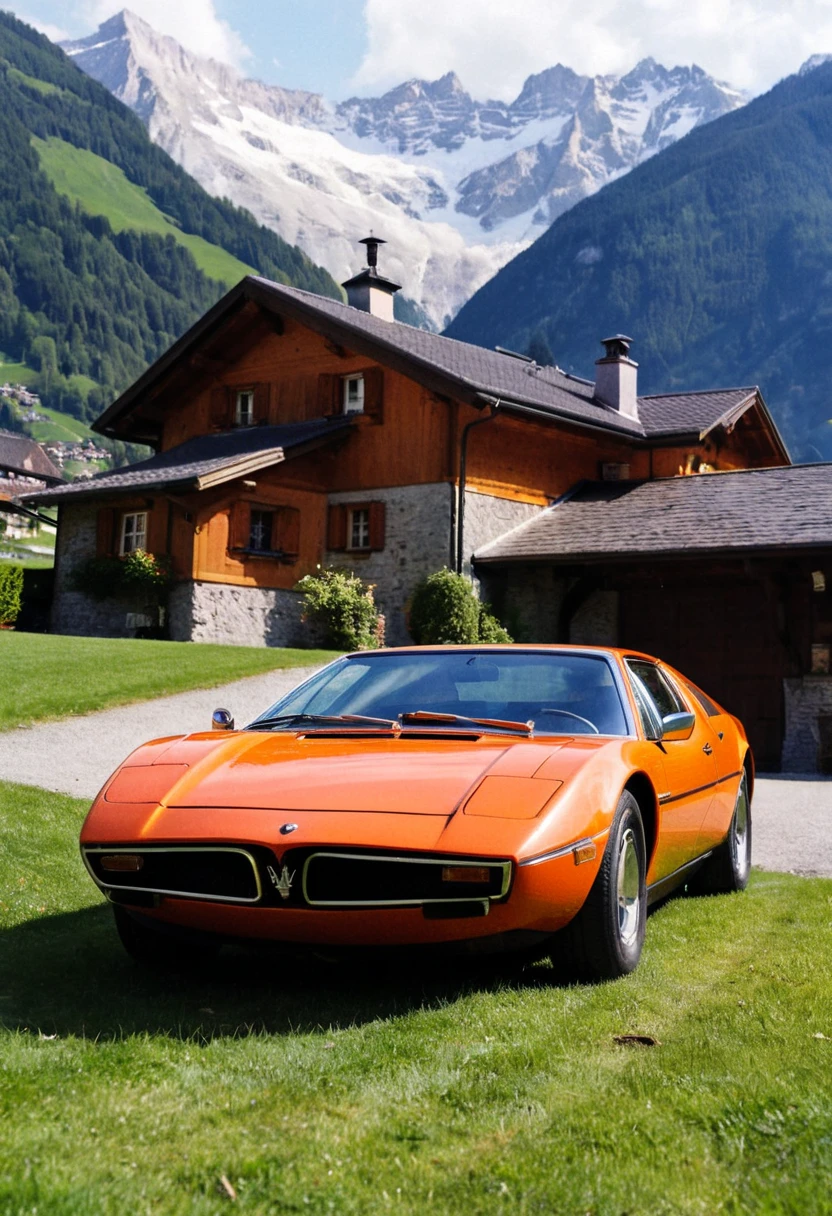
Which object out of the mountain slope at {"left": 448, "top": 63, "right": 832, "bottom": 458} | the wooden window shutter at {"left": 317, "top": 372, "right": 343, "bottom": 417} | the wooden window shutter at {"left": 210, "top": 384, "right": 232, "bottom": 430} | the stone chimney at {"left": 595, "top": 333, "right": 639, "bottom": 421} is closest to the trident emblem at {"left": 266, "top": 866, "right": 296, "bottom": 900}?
the wooden window shutter at {"left": 317, "top": 372, "right": 343, "bottom": 417}

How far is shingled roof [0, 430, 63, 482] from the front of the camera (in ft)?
264

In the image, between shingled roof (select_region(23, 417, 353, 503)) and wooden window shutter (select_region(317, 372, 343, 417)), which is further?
wooden window shutter (select_region(317, 372, 343, 417))

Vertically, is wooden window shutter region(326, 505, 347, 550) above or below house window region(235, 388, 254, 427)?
below

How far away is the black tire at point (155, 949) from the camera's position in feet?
15.4

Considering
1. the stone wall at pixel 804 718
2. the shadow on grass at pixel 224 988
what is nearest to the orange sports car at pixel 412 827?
the shadow on grass at pixel 224 988

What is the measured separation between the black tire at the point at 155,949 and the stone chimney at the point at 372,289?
25792mm

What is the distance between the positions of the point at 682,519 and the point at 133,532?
11.2 meters

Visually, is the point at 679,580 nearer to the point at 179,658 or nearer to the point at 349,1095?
the point at 179,658

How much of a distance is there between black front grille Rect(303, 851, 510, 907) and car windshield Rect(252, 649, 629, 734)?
3.76 ft

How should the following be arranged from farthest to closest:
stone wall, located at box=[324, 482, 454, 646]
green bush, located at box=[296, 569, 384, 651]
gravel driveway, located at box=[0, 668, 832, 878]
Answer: stone wall, located at box=[324, 482, 454, 646]
green bush, located at box=[296, 569, 384, 651]
gravel driveway, located at box=[0, 668, 832, 878]

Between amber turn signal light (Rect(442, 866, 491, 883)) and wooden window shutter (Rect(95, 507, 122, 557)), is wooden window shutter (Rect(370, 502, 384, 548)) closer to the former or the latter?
wooden window shutter (Rect(95, 507, 122, 557))

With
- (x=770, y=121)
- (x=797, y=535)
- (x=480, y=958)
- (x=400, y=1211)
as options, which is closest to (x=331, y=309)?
(x=797, y=535)

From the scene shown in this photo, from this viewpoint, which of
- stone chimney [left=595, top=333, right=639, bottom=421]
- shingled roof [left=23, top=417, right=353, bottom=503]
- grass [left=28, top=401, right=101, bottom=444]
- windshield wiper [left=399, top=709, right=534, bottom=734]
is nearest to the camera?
windshield wiper [left=399, top=709, right=534, bottom=734]

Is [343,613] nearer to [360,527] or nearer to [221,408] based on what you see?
[360,527]
